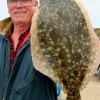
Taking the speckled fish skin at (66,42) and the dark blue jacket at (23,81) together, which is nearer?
the speckled fish skin at (66,42)

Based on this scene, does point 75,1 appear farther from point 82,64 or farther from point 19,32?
point 19,32

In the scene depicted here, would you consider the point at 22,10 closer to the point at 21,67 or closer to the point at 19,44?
the point at 19,44

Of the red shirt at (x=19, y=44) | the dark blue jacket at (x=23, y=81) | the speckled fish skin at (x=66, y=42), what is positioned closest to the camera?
the speckled fish skin at (x=66, y=42)

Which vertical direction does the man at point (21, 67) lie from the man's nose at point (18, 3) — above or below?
below

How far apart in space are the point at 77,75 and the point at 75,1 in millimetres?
647

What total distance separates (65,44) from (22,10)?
2.99 feet

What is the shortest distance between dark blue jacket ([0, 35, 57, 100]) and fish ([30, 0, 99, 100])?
64cm

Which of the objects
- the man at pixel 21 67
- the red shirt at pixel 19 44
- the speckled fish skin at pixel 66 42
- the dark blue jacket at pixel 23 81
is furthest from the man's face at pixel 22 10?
the speckled fish skin at pixel 66 42

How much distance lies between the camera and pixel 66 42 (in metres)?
4.16

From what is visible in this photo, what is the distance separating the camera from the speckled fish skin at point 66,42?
13.6 ft

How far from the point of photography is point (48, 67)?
164 inches

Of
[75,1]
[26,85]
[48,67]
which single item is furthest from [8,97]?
[75,1]

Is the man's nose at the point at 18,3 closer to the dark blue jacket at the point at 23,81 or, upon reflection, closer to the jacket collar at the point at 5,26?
the jacket collar at the point at 5,26

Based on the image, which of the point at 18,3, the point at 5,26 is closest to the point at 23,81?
the point at 5,26
